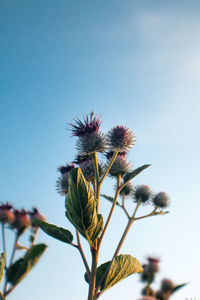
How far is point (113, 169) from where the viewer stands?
5.70m

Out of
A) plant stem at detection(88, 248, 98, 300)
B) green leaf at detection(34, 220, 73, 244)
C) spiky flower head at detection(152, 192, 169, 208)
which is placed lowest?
plant stem at detection(88, 248, 98, 300)

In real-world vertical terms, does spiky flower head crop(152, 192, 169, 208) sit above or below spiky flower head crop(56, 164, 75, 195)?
above

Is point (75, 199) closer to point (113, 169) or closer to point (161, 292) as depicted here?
point (113, 169)

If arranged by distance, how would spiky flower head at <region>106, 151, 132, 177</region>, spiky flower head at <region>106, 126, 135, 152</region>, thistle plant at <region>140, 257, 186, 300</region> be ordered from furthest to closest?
spiky flower head at <region>106, 151, 132, 177</region>, spiky flower head at <region>106, 126, 135, 152</region>, thistle plant at <region>140, 257, 186, 300</region>

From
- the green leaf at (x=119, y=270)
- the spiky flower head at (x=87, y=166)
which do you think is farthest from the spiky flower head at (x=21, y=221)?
the spiky flower head at (x=87, y=166)

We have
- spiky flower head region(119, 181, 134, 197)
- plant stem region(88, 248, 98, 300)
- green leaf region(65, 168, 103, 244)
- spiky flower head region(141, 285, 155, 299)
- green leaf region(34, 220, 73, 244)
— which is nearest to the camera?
spiky flower head region(141, 285, 155, 299)

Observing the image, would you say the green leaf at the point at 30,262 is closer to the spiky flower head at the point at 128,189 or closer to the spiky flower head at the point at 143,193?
the spiky flower head at the point at 128,189

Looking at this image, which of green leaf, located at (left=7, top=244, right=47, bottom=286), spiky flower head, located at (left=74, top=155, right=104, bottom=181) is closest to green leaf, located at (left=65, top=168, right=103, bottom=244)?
spiky flower head, located at (left=74, top=155, right=104, bottom=181)

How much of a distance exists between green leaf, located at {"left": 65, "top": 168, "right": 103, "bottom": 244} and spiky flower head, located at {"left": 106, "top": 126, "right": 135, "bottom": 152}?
6.13ft

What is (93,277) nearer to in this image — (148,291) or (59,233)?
(59,233)

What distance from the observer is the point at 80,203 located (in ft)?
12.2

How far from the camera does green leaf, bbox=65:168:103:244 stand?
3723 mm

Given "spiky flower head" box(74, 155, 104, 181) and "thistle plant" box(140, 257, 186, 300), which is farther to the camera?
"spiky flower head" box(74, 155, 104, 181)

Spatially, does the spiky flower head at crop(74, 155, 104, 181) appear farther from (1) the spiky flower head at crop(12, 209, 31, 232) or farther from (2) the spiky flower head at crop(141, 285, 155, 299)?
(2) the spiky flower head at crop(141, 285, 155, 299)
